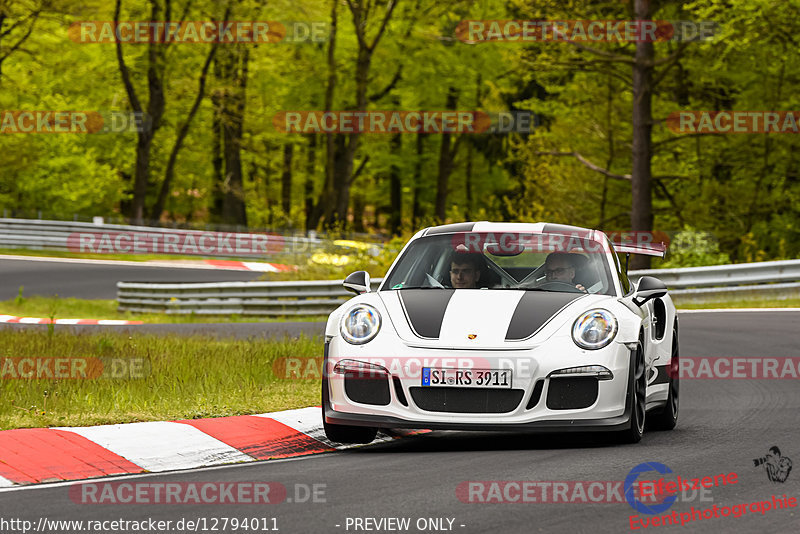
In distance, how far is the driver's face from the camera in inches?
333

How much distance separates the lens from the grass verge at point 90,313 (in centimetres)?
2322

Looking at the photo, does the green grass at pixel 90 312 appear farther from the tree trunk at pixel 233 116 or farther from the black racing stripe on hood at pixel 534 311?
the tree trunk at pixel 233 116

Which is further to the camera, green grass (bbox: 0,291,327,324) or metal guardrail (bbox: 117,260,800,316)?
green grass (bbox: 0,291,327,324)

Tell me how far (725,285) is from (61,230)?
24128mm

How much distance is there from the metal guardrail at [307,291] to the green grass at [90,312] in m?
0.17

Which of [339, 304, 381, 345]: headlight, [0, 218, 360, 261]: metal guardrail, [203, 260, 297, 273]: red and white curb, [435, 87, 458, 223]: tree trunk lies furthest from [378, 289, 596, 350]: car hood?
[435, 87, 458, 223]: tree trunk

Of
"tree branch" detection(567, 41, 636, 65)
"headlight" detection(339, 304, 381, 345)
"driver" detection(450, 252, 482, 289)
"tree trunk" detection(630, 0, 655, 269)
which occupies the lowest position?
"headlight" detection(339, 304, 381, 345)

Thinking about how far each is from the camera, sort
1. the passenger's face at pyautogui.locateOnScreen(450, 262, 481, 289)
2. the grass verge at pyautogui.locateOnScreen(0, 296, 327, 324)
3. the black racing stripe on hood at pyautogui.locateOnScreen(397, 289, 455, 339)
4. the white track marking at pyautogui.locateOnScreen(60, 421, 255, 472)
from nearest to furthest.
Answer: the white track marking at pyautogui.locateOnScreen(60, 421, 255, 472)
the black racing stripe on hood at pyautogui.locateOnScreen(397, 289, 455, 339)
the passenger's face at pyautogui.locateOnScreen(450, 262, 481, 289)
the grass verge at pyautogui.locateOnScreen(0, 296, 327, 324)

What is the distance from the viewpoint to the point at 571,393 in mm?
7262

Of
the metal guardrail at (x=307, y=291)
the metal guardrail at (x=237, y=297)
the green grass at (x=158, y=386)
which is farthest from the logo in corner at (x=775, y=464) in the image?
the metal guardrail at (x=237, y=297)

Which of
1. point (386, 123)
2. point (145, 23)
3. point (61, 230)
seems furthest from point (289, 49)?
point (61, 230)

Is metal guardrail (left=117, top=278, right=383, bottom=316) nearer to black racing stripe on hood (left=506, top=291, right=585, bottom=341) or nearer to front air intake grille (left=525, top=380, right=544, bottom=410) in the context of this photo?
black racing stripe on hood (left=506, top=291, right=585, bottom=341)

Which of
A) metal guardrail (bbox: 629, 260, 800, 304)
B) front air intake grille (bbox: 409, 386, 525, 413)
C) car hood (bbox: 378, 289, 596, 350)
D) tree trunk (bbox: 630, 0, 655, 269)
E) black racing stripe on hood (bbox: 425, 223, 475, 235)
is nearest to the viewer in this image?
front air intake grille (bbox: 409, 386, 525, 413)

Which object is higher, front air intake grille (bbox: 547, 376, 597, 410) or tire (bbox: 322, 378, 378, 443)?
front air intake grille (bbox: 547, 376, 597, 410)
